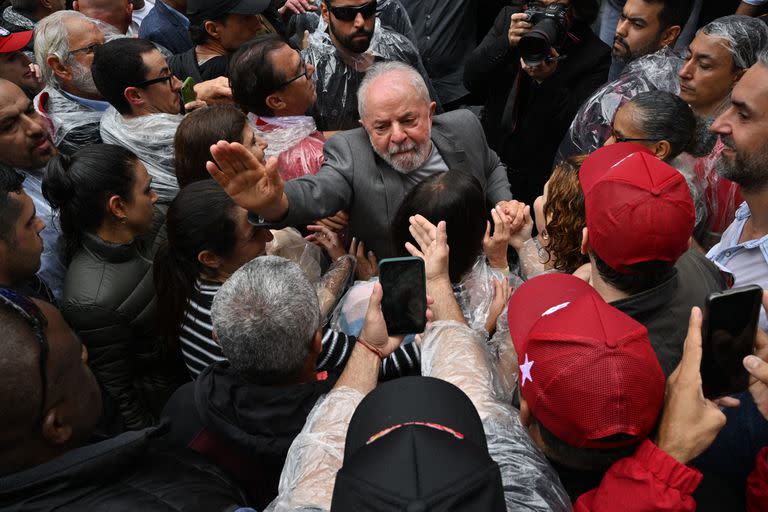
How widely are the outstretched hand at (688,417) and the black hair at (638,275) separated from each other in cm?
34

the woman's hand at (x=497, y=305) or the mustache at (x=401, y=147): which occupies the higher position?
the mustache at (x=401, y=147)

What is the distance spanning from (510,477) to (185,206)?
1.40 meters

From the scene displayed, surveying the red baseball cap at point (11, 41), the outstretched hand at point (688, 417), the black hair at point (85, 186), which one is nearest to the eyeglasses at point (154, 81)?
the black hair at point (85, 186)

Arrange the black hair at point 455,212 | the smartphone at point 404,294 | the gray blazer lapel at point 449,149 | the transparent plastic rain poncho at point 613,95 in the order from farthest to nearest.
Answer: the transparent plastic rain poncho at point 613,95 < the gray blazer lapel at point 449,149 < the black hair at point 455,212 < the smartphone at point 404,294

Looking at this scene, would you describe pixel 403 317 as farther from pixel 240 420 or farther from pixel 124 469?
pixel 124 469

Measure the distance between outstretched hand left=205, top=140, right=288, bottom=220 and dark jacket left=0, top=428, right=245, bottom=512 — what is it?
83 centimetres

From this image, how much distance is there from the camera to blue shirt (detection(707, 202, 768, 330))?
2051 mm

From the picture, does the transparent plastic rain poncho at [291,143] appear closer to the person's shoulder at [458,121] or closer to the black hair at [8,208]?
the person's shoulder at [458,121]

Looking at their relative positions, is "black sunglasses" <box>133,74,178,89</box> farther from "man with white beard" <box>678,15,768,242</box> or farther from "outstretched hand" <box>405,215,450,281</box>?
"man with white beard" <box>678,15,768,242</box>

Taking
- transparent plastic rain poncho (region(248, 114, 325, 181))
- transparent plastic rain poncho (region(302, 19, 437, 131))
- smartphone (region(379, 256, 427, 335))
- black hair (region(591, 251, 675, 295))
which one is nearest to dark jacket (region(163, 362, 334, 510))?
smartphone (region(379, 256, 427, 335))

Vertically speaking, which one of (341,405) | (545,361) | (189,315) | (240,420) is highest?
(545,361)

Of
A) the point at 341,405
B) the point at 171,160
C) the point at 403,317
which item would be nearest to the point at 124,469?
the point at 341,405

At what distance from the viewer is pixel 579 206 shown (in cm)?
206

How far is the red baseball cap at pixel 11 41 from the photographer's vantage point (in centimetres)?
322
